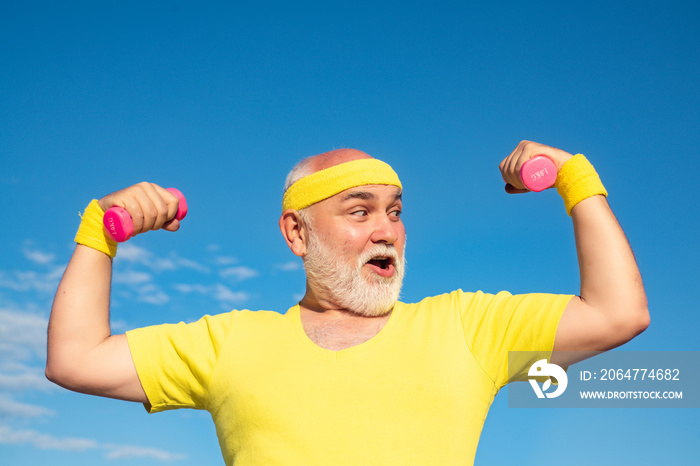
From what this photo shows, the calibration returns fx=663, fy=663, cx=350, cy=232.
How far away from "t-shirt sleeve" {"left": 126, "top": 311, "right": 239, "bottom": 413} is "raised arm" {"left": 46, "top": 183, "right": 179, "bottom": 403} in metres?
0.07

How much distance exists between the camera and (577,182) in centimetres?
366

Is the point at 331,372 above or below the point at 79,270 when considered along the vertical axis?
below

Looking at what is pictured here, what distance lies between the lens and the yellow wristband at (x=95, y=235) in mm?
4109

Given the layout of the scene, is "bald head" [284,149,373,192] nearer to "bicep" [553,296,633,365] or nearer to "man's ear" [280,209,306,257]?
→ "man's ear" [280,209,306,257]

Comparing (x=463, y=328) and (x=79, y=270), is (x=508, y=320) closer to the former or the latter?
(x=463, y=328)

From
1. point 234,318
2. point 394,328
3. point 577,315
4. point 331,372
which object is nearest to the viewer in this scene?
point 577,315

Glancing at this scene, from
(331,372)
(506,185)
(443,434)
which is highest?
(506,185)

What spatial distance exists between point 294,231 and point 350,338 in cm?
108

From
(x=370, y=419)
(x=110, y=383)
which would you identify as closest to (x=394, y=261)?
(x=370, y=419)

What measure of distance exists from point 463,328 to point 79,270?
2.34 meters

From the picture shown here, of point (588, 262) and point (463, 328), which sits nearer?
point (588, 262)

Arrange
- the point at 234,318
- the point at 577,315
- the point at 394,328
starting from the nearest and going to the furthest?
the point at 577,315
the point at 394,328
the point at 234,318

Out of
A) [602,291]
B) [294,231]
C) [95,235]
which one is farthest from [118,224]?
[602,291]

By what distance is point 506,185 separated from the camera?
4.06m
